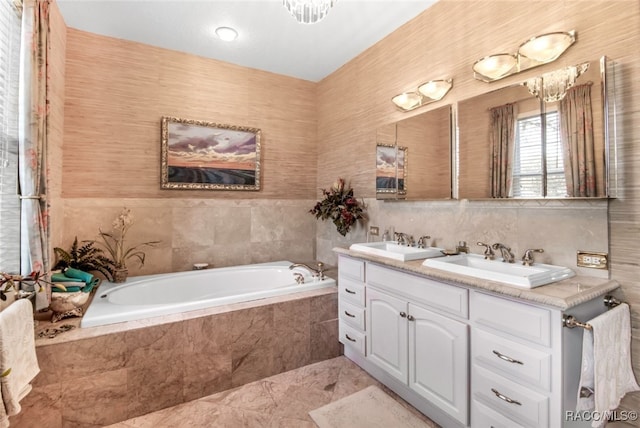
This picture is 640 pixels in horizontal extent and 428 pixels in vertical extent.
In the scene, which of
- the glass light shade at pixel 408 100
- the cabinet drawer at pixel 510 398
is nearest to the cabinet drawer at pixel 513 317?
the cabinet drawer at pixel 510 398

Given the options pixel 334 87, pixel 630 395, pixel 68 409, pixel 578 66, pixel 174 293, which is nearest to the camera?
pixel 630 395

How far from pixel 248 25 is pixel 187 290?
243cm

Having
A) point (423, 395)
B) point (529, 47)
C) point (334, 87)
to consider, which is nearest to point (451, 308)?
point (423, 395)

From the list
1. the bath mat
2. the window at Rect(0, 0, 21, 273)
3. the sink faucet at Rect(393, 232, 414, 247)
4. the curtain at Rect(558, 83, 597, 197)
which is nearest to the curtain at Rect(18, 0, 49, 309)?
the window at Rect(0, 0, 21, 273)

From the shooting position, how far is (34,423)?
5.17ft

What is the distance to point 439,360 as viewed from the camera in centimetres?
164

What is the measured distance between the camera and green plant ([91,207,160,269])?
8.83 feet

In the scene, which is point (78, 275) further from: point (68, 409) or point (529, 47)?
point (529, 47)

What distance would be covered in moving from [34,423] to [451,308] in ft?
7.45

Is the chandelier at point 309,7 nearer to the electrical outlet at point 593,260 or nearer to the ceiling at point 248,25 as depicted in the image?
the ceiling at point 248,25

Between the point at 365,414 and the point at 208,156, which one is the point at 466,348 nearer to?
A: the point at 365,414

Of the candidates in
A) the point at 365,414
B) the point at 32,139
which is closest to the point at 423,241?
the point at 365,414

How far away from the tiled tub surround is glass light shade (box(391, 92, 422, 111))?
165 cm

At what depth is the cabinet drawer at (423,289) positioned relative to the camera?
5.03ft
